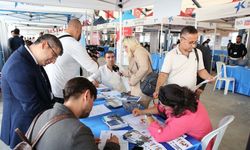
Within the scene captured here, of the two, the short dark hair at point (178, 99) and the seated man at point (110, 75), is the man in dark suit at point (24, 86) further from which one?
the seated man at point (110, 75)

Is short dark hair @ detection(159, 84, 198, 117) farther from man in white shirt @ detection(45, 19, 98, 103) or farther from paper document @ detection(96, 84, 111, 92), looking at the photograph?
paper document @ detection(96, 84, 111, 92)

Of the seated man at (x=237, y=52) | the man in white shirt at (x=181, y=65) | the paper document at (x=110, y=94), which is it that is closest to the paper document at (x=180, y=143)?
the man in white shirt at (x=181, y=65)

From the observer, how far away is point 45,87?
133cm

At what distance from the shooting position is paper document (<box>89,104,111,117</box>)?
5.74 ft

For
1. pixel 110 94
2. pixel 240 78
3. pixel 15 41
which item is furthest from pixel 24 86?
pixel 15 41

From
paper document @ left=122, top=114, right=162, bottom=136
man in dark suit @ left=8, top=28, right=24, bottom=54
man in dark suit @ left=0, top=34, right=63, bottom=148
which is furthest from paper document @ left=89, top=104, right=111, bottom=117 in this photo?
man in dark suit @ left=8, top=28, right=24, bottom=54

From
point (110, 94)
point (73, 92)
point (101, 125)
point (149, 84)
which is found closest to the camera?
point (73, 92)

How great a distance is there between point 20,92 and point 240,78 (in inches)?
212

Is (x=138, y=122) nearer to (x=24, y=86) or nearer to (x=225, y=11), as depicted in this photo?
(x=24, y=86)

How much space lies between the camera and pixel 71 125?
2.64ft

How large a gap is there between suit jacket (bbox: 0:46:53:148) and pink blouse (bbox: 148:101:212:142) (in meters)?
0.79

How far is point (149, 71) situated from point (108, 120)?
3.04ft

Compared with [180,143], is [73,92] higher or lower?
higher

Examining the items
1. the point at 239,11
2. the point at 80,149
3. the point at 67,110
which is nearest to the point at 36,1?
the point at 67,110
